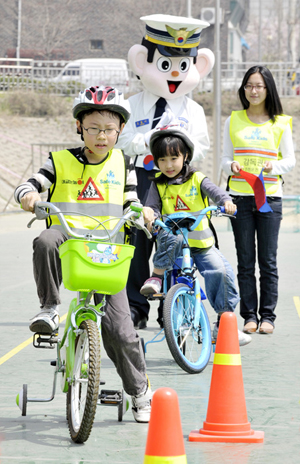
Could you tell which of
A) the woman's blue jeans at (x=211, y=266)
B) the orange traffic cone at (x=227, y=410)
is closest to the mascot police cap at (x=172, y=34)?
the woman's blue jeans at (x=211, y=266)

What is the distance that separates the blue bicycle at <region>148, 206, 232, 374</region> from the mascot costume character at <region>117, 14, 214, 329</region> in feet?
3.57

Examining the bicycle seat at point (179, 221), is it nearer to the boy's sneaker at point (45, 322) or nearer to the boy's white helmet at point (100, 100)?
the boy's white helmet at point (100, 100)

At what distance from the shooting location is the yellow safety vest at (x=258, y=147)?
264 inches

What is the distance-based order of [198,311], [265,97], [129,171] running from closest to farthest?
[129,171] < [198,311] < [265,97]

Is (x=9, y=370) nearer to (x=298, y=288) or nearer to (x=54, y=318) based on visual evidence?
(x=54, y=318)

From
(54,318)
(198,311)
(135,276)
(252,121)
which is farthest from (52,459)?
(252,121)

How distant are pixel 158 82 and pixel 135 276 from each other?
64.3 inches

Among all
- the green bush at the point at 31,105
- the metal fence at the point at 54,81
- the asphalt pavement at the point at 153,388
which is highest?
the metal fence at the point at 54,81

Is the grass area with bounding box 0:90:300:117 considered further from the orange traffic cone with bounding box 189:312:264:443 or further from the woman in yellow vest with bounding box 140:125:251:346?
the orange traffic cone with bounding box 189:312:264:443

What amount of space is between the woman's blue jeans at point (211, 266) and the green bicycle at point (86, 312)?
5.17 feet

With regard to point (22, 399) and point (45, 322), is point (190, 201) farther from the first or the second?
point (22, 399)

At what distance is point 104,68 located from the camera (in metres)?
40.2

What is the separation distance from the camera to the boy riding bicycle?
4230mm

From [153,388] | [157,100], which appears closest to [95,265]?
[153,388]
